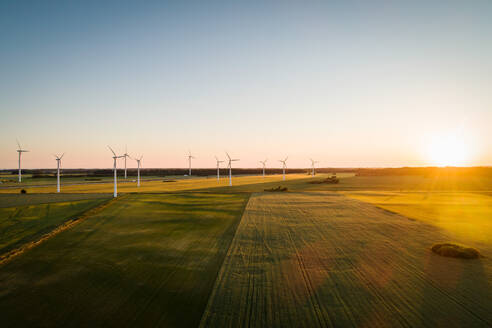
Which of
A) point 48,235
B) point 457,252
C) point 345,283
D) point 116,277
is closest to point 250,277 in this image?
point 345,283

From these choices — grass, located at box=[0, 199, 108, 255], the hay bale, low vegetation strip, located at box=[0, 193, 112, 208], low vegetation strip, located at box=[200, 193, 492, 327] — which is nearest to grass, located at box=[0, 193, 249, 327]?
low vegetation strip, located at box=[200, 193, 492, 327]

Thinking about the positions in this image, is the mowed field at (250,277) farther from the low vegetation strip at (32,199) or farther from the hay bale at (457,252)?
the low vegetation strip at (32,199)

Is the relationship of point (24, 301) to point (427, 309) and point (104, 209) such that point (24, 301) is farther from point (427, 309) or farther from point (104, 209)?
point (104, 209)

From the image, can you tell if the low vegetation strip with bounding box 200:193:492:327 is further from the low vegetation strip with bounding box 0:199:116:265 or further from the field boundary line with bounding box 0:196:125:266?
the low vegetation strip with bounding box 0:199:116:265

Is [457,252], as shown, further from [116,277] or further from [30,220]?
[30,220]

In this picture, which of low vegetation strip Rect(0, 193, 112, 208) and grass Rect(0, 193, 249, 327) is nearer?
grass Rect(0, 193, 249, 327)

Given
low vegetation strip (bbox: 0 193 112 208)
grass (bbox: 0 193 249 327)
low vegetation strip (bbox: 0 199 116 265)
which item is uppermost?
low vegetation strip (bbox: 0 193 112 208)
